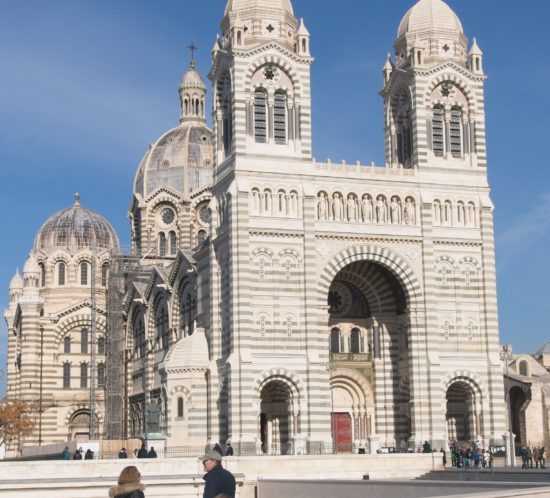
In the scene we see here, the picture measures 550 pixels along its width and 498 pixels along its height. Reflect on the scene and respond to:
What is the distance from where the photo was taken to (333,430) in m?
54.7

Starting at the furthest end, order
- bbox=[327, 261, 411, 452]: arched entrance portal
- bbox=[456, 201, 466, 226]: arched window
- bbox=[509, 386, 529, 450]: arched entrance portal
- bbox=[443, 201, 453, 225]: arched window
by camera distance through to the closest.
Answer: bbox=[509, 386, 529, 450]: arched entrance portal, bbox=[456, 201, 466, 226]: arched window, bbox=[443, 201, 453, 225]: arched window, bbox=[327, 261, 411, 452]: arched entrance portal

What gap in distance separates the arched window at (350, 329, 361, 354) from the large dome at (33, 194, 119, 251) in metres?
30.0

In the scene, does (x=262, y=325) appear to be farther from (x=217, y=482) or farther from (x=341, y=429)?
(x=217, y=482)

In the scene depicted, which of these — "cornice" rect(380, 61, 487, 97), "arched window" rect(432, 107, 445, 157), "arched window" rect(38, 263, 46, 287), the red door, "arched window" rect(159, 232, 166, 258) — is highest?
"cornice" rect(380, 61, 487, 97)

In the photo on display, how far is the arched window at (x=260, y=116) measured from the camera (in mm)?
52188

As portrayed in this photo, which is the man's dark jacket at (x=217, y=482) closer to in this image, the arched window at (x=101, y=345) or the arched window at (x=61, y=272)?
the arched window at (x=101, y=345)

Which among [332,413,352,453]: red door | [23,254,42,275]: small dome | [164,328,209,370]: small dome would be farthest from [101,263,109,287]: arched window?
[332,413,352,453]: red door

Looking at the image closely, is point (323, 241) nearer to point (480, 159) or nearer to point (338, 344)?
point (338, 344)

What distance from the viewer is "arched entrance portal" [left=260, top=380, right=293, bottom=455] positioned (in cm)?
5162

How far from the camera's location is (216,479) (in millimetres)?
14070

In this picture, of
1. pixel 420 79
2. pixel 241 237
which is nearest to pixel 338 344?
pixel 241 237

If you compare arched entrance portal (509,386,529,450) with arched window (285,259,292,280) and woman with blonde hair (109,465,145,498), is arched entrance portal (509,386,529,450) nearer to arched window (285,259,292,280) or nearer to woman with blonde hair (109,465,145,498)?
arched window (285,259,292,280)

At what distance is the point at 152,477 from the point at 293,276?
18030 mm

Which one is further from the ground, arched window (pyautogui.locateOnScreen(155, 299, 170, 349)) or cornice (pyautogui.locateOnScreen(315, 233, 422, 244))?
cornice (pyautogui.locateOnScreen(315, 233, 422, 244))
